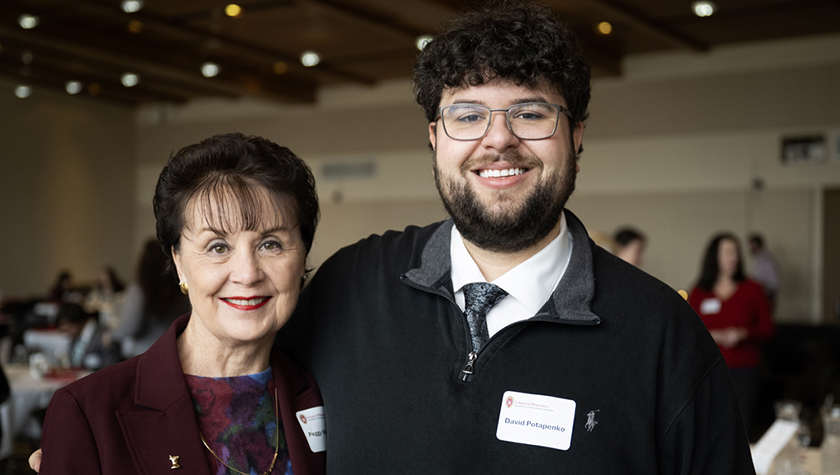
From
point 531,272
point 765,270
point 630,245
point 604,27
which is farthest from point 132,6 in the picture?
point 765,270

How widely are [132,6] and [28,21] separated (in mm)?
1687

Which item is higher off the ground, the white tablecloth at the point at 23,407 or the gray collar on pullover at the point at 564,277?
the gray collar on pullover at the point at 564,277

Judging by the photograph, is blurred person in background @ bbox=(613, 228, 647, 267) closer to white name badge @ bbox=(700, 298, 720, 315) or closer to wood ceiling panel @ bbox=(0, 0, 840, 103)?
white name badge @ bbox=(700, 298, 720, 315)

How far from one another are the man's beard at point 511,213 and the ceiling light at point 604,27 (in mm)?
7710

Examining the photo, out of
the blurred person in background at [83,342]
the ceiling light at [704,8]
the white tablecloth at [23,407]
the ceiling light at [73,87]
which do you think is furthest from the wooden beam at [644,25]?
the ceiling light at [73,87]

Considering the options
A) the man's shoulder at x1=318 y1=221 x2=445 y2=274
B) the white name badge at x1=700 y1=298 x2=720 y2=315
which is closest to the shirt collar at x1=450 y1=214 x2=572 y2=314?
the man's shoulder at x1=318 y1=221 x2=445 y2=274

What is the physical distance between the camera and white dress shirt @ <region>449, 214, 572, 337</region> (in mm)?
1494

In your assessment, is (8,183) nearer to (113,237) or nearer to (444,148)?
(113,237)

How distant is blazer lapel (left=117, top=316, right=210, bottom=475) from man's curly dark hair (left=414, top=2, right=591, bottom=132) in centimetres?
84

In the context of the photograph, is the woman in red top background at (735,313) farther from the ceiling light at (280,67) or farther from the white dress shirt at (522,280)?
the ceiling light at (280,67)

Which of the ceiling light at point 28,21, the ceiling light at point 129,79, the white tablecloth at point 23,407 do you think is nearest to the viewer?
the white tablecloth at point 23,407

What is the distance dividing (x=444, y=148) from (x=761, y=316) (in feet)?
15.7

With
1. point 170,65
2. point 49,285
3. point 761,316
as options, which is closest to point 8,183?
point 49,285

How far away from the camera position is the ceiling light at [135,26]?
29.5ft
